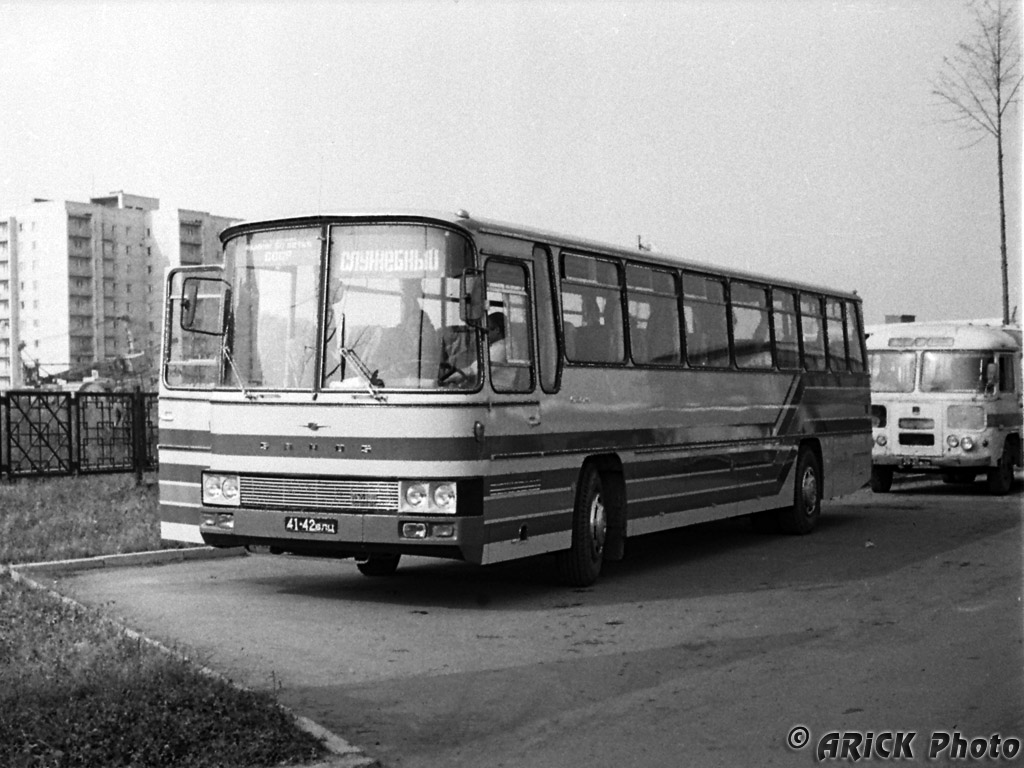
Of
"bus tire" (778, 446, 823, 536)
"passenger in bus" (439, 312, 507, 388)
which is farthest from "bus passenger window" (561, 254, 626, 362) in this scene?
"bus tire" (778, 446, 823, 536)

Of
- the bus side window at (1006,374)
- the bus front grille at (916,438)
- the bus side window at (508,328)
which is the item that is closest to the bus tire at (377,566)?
the bus side window at (508,328)

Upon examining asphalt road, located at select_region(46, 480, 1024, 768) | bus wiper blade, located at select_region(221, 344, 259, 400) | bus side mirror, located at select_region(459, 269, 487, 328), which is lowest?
asphalt road, located at select_region(46, 480, 1024, 768)

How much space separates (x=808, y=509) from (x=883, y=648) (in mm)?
8962

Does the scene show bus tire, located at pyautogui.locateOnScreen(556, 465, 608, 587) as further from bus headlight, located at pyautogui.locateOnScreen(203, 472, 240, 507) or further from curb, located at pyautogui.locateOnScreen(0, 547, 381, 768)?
curb, located at pyautogui.locateOnScreen(0, 547, 381, 768)

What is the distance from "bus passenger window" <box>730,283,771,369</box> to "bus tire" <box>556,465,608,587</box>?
3.99m

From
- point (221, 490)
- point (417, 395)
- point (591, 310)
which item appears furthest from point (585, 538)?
point (221, 490)

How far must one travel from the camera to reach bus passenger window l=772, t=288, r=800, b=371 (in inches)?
714

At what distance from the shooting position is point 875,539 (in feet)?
57.7

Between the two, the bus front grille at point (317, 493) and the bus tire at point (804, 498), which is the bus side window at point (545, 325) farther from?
the bus tire at point (804, 498)

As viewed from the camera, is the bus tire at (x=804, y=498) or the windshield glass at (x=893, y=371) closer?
the bus tire at (x=804, y=498)

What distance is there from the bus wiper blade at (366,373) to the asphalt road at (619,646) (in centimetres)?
176

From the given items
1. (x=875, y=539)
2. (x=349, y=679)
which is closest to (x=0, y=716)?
(x=349, y=679)

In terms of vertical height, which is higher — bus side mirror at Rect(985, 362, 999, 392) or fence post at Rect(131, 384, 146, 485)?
bus side mirror at Rect(985, 362, 999, 392)

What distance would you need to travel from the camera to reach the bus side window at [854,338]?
2092cm
